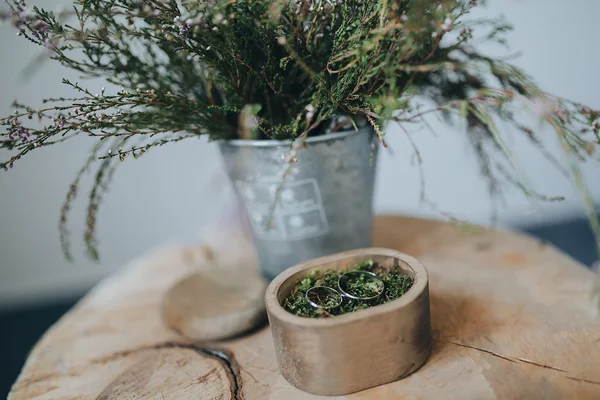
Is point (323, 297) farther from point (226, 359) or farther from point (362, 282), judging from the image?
point (226, 359)

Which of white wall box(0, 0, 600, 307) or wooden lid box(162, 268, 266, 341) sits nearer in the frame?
wooden lid box(162, 268, 266, 341)

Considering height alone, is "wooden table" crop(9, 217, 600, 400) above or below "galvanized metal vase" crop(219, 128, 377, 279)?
below

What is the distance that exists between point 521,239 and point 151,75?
75 cm

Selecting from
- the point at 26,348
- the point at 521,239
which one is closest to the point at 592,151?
the point at 521,239

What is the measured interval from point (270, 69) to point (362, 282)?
0.32 meters

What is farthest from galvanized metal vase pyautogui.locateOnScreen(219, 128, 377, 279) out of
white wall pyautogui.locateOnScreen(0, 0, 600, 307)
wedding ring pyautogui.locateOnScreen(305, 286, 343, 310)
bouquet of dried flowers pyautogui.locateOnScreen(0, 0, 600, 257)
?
white wall pyautogui.locateOnScreen(0, 0, 600, 307)

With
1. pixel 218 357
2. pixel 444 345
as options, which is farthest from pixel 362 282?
pixel 218 357

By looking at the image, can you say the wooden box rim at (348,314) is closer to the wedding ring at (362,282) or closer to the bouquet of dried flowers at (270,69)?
the wedding ring at (362,282)

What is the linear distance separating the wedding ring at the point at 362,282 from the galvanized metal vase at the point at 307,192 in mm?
142

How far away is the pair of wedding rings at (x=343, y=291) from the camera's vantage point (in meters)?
0.60

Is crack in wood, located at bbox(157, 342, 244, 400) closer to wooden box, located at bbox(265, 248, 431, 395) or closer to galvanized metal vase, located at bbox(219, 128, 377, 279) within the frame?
wooden box, located at bbox(265, 248, 431, 395)

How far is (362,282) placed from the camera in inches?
25.3

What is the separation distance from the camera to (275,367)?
661 millimetres

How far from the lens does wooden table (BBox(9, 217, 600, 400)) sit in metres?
0.59
